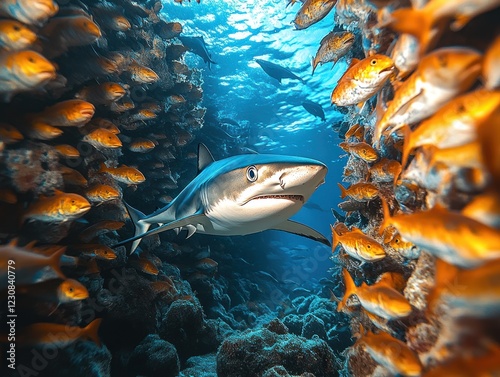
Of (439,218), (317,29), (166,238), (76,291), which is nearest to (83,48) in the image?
(76,291)

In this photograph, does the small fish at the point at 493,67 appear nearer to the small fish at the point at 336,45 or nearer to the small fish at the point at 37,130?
the small fish at the point at 336,45

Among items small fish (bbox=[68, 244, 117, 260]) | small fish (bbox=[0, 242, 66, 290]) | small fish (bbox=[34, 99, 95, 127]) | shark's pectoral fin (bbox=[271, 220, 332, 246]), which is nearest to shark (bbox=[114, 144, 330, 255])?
shark's pectoral fin (bbox=[271, 220, 332, 246])

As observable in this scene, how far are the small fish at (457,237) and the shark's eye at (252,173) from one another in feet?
5.77

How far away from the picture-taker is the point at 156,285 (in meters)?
6.60

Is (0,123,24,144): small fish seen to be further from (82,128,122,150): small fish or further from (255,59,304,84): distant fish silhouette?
(255,59,304,84): distant fish silhouette

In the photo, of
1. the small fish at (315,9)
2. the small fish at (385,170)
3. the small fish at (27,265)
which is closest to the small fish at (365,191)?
the small fish at (385,170)

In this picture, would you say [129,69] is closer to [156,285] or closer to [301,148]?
[156,285]

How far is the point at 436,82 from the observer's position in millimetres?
1610

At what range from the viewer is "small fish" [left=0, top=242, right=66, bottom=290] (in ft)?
8.91

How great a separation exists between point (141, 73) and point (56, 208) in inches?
185

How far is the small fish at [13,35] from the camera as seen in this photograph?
308 cm

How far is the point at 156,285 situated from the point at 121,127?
4700 millimetres

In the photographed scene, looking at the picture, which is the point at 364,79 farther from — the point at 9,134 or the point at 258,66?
the point at 258,66

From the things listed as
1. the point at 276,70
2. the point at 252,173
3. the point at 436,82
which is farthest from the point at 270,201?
the point at 276,70
